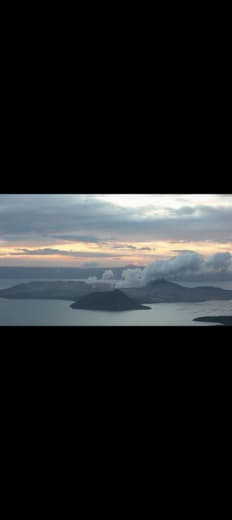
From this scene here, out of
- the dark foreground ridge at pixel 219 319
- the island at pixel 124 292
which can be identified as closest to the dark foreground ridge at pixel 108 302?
the island at pixel 124 292

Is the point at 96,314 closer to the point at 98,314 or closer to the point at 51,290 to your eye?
the point at 98,314

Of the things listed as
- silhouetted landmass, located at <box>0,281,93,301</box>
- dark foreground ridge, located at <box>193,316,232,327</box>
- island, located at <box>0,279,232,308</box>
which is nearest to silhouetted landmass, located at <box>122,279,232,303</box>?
island, located at <box>0,279,232,308</box>

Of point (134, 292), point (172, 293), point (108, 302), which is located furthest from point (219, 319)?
point (108, 302)

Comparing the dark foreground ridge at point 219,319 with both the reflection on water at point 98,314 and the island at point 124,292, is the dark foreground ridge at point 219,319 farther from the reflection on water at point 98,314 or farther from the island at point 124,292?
the island at point 124,292

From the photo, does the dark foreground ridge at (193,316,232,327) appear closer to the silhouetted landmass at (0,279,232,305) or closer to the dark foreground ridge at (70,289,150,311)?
the silhouetted landmass at (0,279,232,305)
